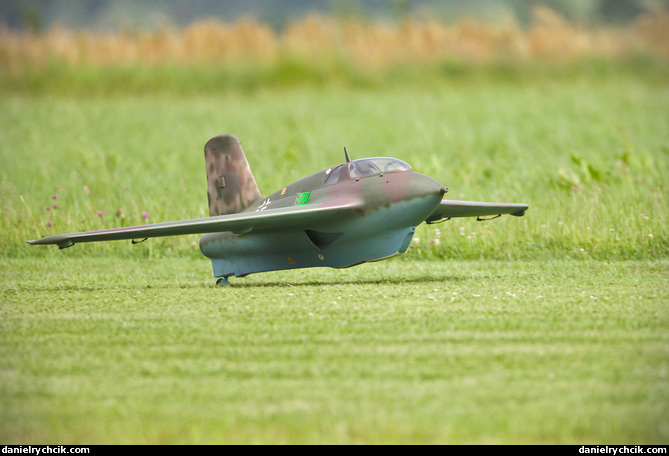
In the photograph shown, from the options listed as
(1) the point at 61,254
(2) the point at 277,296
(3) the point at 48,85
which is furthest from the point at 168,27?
(2) the point at 277,296

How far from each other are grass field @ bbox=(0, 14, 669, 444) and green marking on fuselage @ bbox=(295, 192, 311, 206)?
1170mm

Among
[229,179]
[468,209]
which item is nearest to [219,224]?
[229,179]

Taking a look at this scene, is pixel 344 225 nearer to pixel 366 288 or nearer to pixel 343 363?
pixel 366 288

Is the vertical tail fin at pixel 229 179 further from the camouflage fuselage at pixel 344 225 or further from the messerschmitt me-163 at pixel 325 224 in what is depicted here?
the camouflage fuselage at pixel 344 225

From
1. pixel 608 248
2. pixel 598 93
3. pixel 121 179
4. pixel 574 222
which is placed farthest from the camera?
pixel 598 93

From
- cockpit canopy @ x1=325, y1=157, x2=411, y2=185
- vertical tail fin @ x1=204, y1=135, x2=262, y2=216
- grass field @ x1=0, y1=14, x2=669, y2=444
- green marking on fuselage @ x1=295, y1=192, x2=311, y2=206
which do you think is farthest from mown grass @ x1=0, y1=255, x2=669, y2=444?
vertical tail fin @ x1=204, y1=135, x2=262, y2=216

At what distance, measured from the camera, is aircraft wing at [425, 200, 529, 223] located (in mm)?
12609

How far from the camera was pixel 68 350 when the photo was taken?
24.4 feet

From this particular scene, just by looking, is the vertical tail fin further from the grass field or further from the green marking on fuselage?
the green marking on fuselage

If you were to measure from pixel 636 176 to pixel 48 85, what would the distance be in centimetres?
2252

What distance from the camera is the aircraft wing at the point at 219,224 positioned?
425 inches

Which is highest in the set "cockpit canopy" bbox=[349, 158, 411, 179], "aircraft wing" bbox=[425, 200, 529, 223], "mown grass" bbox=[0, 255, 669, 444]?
"cockpit canopy" bbox=[349, 158, 411, 179]

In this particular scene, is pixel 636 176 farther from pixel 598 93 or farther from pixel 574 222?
pixel 598 93

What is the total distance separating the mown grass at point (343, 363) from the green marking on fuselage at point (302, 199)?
4.11ft
